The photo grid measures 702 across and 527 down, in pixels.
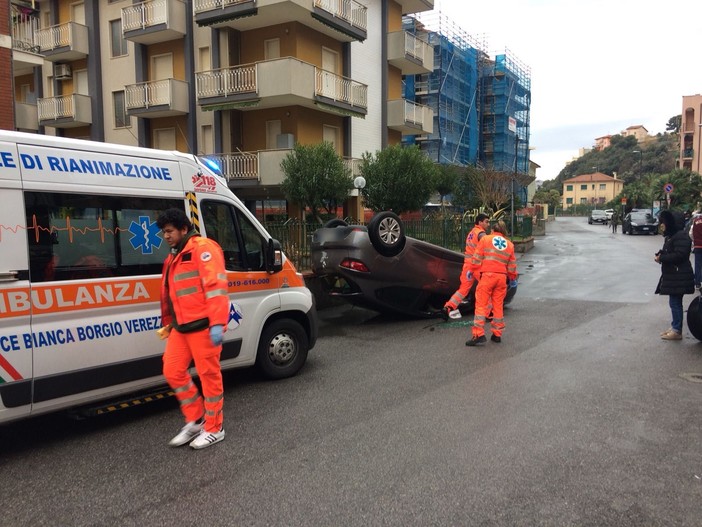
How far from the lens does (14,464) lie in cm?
395

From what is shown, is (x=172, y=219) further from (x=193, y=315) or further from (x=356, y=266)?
(x=356, y=266)

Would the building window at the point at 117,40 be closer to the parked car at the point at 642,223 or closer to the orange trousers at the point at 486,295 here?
the orange trousers at the point at 486,295

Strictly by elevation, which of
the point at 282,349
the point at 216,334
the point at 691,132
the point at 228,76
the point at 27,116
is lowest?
the point at 282,349

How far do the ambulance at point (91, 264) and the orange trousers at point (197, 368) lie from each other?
0.60 metres

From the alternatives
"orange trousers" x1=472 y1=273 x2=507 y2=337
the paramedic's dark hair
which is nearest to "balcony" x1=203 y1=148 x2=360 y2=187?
"orange trousers" x1=472 y1=273 x2=507 y2=337

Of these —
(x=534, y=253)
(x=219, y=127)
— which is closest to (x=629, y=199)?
(x=534, y=253)

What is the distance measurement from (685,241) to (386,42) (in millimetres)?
21095

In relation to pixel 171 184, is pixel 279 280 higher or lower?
lower

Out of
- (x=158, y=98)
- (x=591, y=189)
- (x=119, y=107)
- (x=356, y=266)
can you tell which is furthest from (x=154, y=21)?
(x=591, y=189)

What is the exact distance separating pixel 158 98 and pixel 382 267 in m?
17.3

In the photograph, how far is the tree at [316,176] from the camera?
56.3ft

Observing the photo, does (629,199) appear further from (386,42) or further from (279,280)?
(279,280)

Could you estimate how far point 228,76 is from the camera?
20.5 m

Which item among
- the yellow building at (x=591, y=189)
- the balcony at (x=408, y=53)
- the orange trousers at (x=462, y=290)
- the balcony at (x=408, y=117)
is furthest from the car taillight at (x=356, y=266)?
the yellow building at (x=591, y=189)
